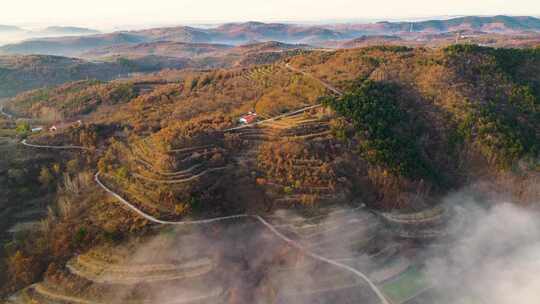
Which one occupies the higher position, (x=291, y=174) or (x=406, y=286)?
(x=291, y=174)

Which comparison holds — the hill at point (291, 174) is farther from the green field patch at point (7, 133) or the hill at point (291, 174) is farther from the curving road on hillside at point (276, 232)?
the green field patch at point (7, 133)

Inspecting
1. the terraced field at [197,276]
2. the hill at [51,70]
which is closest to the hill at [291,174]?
the terraced field at [197,276]

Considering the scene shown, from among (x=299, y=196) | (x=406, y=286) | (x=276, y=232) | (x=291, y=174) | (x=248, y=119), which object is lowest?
(x=406, y=286)

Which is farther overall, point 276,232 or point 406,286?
point 276,232

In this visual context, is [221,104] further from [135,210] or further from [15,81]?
[15,81]

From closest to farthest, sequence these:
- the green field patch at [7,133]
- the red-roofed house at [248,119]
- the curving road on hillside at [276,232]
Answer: the curving road on hillside at [276,232]
the red-roofed house at [248,119]
the green field patch at [7,133]

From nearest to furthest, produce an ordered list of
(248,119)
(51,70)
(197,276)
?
(197,276) → (248,119) → (51,70)

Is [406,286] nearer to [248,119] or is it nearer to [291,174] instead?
[291,174]

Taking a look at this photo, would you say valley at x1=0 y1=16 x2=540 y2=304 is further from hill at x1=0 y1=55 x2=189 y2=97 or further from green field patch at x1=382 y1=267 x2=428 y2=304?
hill at x1=0 y1=55 x2=189 y2=97

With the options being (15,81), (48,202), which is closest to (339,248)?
(48,202)

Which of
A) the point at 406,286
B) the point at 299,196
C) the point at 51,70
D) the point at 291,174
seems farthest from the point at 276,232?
the point at 51,70

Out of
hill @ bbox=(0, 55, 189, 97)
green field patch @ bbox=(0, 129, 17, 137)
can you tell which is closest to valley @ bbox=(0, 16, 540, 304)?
green field patch @ bbox=(0, 129, 17, 137)
